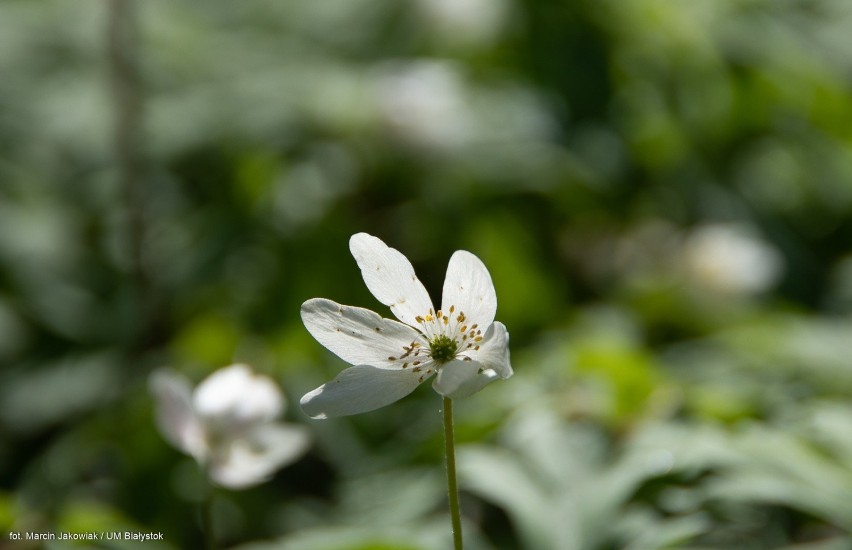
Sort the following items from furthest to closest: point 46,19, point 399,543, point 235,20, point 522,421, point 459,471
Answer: point 235,20
point 46,19
point 522,421
point 459,471
point 399,543

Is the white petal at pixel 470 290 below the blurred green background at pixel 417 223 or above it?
below

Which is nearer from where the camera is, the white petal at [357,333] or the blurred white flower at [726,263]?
the white petal at [357,333]

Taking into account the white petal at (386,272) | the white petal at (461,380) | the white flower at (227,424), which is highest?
the white flower at (227,424)

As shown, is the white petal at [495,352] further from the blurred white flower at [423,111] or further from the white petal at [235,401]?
the blurred white flower at [423,111]

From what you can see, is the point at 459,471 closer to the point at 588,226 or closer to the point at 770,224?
the point at 588,226

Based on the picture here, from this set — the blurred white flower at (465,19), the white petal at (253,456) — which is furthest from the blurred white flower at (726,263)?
the white petal at (253,456)

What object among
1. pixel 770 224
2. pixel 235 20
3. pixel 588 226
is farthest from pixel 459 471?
pixel 235 20

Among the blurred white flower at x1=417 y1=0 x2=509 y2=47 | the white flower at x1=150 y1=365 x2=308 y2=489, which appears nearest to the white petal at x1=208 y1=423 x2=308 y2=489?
the white flower at x1=150 y1=365 x2=308 y2=489
